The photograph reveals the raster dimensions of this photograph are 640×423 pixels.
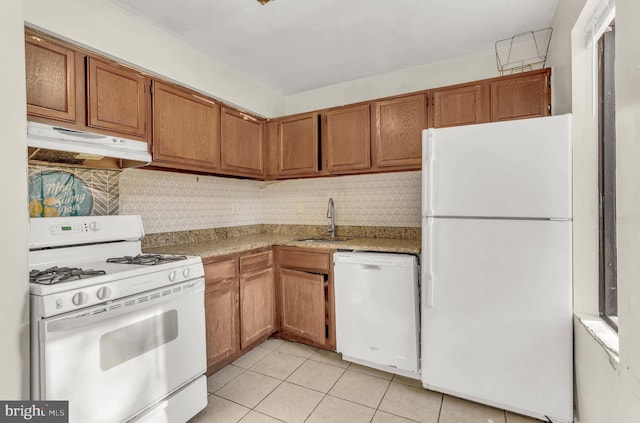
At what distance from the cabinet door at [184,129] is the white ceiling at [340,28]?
478mm

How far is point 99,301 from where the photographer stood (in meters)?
1.31

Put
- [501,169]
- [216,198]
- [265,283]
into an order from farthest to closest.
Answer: [216,198] → [265,283] → [501,169]

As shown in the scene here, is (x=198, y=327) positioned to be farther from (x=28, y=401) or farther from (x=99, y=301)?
(x=28, y=401)

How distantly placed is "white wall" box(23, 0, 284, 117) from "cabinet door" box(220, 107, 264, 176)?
20 cm

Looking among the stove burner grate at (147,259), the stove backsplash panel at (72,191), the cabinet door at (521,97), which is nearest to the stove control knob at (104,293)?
the stove burner grate at (147,259)

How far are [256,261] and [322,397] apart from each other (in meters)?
1.12

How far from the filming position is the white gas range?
119 cm

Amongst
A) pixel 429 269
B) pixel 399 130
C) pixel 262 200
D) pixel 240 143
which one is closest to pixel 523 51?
pixel 399 130

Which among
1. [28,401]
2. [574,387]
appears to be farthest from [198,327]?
[574,387]

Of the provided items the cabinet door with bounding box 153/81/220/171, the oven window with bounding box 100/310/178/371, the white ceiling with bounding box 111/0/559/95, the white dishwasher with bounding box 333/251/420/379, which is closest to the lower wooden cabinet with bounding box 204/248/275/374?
the oven window with bounding box 100/310/178/371

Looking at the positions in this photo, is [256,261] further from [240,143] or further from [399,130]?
[399,130]

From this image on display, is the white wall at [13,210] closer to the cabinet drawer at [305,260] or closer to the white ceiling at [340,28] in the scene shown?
the white ceiling at [340,28]

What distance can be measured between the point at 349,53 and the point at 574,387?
2.72 m

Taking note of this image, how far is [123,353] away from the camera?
1.40 meters
